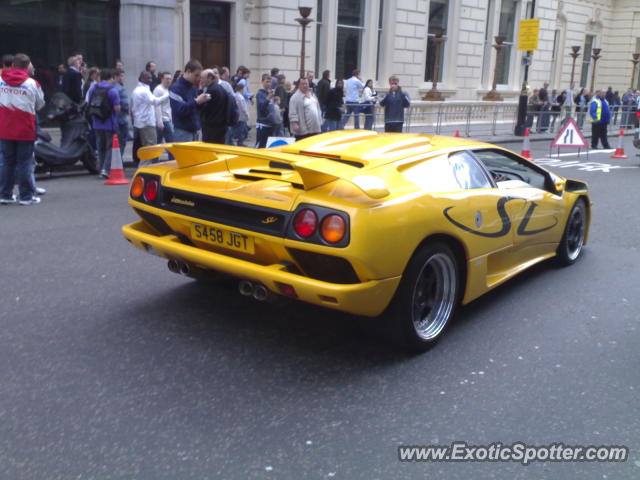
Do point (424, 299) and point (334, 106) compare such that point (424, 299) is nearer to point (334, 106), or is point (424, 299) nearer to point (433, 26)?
point (334, 106)

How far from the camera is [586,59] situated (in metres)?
37.0

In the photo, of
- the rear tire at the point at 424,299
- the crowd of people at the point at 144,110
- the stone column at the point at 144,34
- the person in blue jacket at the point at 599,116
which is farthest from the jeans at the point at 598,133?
the rear tire at the point at 424,299

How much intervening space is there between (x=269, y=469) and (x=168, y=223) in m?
1.96

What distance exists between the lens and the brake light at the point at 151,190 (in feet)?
14.4

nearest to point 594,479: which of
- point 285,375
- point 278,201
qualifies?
point 285,375

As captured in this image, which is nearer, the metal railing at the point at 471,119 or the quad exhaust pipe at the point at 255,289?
the quad exhaust pipe at the point at 255,289

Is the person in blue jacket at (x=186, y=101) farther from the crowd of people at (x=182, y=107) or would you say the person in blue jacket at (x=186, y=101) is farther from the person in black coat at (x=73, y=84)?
the person in black coat at (x=73, y=84)

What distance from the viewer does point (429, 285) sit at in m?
4.17

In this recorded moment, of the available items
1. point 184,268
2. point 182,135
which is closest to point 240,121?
point 182,135

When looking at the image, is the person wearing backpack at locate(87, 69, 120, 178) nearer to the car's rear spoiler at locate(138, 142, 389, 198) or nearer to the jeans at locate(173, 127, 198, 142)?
the jeans at locate(173, 127, 198, 142)

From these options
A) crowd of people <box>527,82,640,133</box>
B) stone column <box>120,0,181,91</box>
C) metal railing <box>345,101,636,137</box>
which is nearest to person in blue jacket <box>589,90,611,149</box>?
crowd of people <box>527,82,640,133</box>

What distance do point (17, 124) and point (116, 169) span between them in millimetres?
2717

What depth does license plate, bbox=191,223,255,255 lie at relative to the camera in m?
3.87

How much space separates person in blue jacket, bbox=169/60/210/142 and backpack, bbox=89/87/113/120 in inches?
73.0
